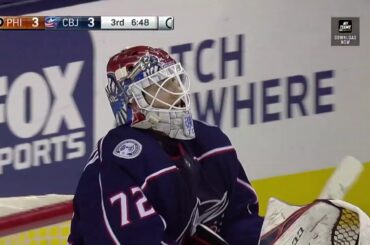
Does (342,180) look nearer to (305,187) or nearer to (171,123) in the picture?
(171,123)

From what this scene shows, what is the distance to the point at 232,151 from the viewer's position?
6.99 ft

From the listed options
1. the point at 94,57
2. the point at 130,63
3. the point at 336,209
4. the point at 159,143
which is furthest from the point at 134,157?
the point at 94,57

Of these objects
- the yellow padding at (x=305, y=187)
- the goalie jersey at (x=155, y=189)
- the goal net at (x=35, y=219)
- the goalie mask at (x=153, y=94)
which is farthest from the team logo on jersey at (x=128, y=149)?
the yellow padding at (x=305, y=187)

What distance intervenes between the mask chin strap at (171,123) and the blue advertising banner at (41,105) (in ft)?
6.08

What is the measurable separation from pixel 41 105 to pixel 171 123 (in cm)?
191

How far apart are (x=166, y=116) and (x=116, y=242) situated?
0.32 metres

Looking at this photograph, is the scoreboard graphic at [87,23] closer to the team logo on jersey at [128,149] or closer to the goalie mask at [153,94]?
the goalie mask at [153,94]

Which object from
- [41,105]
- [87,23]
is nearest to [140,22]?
[87,23]

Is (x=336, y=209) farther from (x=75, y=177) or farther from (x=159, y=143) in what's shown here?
(x=75, y=177)

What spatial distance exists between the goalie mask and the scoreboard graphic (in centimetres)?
174

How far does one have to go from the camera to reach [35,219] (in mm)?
3529

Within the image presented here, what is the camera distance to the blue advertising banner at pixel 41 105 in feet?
12.7

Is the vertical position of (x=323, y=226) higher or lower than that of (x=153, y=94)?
lower

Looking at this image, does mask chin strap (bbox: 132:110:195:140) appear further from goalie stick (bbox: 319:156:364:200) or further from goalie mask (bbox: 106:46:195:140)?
goalie stick (bbox: 319:156:364:200)
